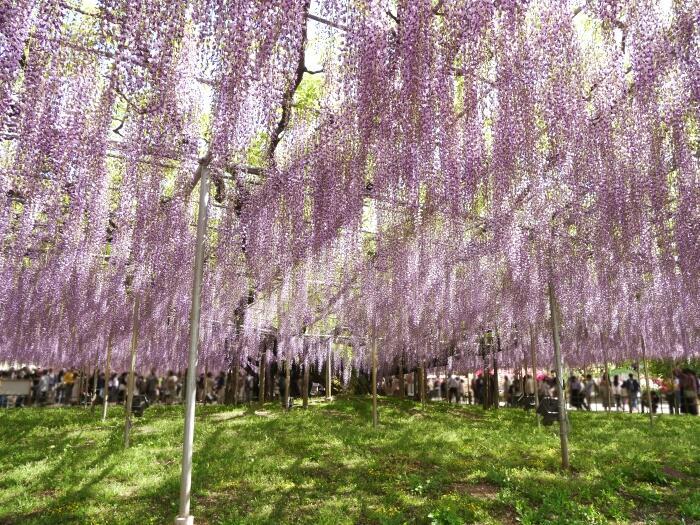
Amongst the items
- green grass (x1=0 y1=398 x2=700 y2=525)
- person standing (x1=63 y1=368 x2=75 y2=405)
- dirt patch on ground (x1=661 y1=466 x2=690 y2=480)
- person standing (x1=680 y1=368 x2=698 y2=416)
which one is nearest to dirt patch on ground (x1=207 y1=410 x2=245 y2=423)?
green grass (x1=0 y1=398 x2=700 y2=525)

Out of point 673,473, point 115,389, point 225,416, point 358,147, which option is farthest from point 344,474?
point 115,389

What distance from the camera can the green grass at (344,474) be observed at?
480cm

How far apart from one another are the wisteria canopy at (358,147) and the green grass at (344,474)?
2935 millimetres

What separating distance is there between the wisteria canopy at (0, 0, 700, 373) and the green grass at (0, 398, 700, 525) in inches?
116

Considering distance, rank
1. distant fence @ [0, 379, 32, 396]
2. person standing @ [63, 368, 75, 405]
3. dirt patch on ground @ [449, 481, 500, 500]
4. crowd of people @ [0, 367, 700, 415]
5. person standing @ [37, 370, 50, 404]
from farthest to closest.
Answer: person standing @ [63, 368, 75, 405] < person standing @ [37, 370, 50, 404] < crowd of people @ [0, 367, 700, 415] < distant fence @ [0, 379, 32, 396] < dirt patch on ground @ [449, 481, 500, 500]

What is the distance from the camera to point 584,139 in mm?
5656

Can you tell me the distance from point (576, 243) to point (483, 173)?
481 centimetres

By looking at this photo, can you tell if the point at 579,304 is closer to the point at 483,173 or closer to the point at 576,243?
the point at 576,243

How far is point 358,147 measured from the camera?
5836mm

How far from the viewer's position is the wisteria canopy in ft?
13.5

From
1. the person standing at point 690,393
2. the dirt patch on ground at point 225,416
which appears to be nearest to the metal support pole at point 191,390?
the dirt patch on ground at point 225,416

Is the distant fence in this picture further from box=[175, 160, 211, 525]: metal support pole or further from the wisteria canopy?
box=[175, 160, 211, 525]: metal support pole

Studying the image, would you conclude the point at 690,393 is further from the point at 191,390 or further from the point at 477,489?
the point at 191,390

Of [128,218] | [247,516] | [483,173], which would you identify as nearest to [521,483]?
[247,516]
